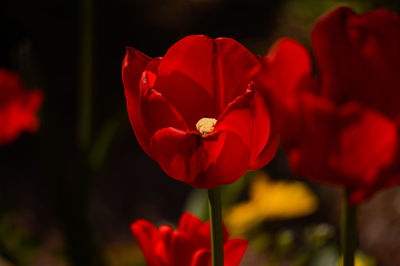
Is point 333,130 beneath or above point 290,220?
above

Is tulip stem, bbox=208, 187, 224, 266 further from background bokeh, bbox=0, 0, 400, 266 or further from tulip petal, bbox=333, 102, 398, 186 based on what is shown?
background bokeh, bbox=0, 0, 400, 266

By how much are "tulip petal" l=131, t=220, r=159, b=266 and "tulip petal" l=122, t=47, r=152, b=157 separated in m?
0.04

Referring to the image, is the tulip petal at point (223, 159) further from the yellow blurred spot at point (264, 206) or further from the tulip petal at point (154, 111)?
the yellow blurred spot at point (264, 206)

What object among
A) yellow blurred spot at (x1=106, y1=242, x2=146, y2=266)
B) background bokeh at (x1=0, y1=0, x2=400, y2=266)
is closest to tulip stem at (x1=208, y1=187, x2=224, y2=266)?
background bokeh at (x1=0, y1=0, x2=400, y2=266)

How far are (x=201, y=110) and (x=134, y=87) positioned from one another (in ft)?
0.13

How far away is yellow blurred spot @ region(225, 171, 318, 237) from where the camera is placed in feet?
2.96

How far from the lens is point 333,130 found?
0.18 m

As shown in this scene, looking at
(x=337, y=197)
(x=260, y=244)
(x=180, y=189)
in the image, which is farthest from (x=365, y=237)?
(x=260, y=244)

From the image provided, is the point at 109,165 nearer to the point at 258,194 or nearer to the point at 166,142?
the point at 258,194

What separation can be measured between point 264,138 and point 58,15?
2353 mm

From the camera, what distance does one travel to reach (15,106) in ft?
2.70

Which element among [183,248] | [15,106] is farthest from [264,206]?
[183,248]

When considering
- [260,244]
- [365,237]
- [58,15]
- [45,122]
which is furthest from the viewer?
[58,15]

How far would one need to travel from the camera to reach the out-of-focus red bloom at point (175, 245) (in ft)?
0.82
